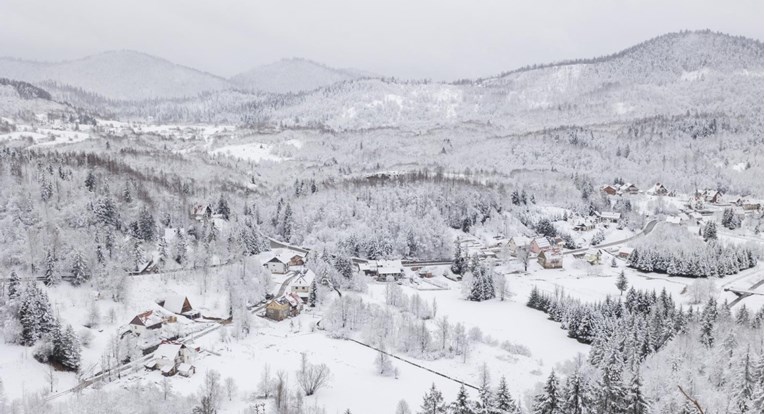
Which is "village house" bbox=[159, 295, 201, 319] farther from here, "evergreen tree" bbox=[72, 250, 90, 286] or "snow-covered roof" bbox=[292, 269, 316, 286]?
"snow-covered roof" bbox=[292, 269, 316, 286]

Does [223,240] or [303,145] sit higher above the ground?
[303,145]

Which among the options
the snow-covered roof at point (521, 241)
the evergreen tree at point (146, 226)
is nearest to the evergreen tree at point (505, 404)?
the evergreen tree at point (146, 226)

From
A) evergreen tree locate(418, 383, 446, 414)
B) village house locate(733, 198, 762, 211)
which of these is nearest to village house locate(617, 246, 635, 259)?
village house locate(733, 198, 762, 211)

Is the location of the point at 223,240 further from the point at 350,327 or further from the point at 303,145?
the point at 303,145

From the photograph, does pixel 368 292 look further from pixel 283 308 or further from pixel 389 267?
pixel 283 308

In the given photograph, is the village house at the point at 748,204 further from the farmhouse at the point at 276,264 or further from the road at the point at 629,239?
the farmhouse at the point at 276,264

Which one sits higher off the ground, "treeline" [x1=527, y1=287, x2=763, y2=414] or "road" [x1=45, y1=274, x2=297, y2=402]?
"treeline" [x1=527, y1=287, x2=763, y2=414]

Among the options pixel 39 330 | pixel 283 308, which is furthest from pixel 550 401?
pixel 39 330

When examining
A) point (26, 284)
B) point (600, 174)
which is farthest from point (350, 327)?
point (600, 174)
